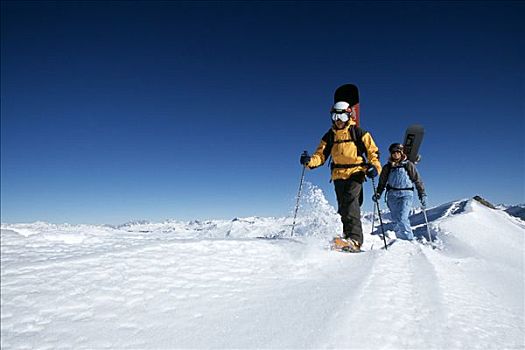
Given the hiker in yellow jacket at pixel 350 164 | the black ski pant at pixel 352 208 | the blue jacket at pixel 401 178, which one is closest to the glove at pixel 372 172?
the hiker in yellow jacket at pixel 350 164

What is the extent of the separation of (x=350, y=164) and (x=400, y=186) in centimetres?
248

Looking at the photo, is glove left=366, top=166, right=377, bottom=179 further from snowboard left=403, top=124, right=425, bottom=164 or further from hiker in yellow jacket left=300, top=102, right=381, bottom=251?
snowboard left=403, top=124, right=425, bottom=164

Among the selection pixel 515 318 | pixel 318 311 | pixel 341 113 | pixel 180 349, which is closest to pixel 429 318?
pixel 318 311

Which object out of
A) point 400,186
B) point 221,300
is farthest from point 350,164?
point 221,300

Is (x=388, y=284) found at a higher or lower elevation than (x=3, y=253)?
lower

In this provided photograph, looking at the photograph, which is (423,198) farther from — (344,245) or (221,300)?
(221,300)

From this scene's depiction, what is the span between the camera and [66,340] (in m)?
1.46

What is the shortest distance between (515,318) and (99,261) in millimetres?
3327

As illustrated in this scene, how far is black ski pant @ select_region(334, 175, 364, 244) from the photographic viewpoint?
16.9 feet

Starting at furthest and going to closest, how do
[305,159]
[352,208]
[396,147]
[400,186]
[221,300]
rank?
[396,147] < [400,186] < [305,159] < [352,208] < [221,300]

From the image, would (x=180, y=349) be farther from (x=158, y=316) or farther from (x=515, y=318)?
(x=515, y=318)

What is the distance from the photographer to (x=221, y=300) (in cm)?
212

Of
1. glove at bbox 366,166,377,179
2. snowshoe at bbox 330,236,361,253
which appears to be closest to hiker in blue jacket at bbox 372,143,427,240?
glove at bbox 366,166,377,179

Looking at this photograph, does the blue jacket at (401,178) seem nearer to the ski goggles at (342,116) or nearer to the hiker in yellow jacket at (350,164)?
the hiker in yellow jacket at (350,164)
